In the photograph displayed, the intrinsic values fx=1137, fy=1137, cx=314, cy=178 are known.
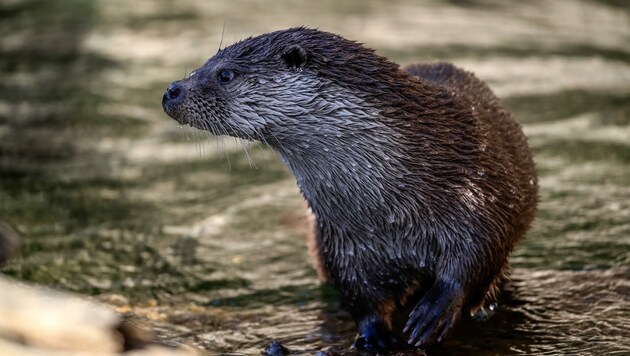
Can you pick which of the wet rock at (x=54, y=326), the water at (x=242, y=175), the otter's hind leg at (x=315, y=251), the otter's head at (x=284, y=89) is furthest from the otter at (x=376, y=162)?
Answer: the wet rock at (x=54, y=326)

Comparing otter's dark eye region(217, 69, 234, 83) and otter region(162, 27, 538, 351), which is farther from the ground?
otter's dark eye region(217, 69, 234, 83)

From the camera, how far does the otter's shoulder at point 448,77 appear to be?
4.64m

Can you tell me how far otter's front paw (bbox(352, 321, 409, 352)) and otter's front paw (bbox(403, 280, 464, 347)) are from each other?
7.3 inches

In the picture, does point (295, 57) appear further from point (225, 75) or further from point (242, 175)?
point (242, 175)

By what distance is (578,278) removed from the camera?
187 inches

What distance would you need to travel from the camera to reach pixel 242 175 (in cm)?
652

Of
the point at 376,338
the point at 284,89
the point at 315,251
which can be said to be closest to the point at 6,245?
the point at 315,251

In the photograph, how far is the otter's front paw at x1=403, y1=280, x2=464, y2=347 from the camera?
396 cm

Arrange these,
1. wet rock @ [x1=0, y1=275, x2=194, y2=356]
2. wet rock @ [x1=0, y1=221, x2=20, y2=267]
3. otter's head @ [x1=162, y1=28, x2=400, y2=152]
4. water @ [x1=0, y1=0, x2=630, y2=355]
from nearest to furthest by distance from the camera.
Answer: wet rock @ [x1=0, y1=275, x2=194, y2=356] < otter's head @ [x1=162, y1=28, x2=400, y2=152] < water @ [x1=0, y1=0, x2=630, y2=355] < wet rock @ [x1=0, y1=221, x2=20, y2=267]

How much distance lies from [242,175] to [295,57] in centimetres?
258

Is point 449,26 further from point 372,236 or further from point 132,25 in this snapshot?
point 372,236

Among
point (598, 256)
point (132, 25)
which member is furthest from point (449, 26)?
point (598, 256)

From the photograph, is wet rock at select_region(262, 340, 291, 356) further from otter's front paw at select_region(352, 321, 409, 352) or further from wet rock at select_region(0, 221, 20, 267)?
wet rock at select_region(0, 221, 20, 267)

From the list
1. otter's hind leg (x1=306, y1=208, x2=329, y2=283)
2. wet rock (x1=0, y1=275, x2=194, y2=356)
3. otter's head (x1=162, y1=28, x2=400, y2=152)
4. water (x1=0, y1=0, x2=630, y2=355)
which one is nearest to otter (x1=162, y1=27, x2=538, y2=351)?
otter's head (x1=162, y1=28, x2=400, y2=152)
